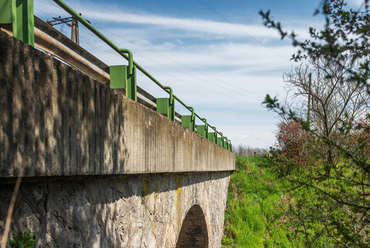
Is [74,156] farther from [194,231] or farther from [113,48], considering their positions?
[194,231]

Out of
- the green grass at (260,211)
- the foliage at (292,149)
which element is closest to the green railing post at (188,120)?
the green grass at (260,211)

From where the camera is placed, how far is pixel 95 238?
2.98 metres

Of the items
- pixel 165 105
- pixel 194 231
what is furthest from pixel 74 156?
pixel 194 231

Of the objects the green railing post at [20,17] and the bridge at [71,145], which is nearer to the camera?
the bridge at [71,145]

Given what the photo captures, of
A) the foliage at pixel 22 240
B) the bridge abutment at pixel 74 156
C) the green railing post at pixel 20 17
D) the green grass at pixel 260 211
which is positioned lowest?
the green grass at pixel 260 211

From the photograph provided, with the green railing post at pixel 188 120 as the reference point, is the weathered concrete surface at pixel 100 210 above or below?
below

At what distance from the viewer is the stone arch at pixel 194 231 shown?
384 inches

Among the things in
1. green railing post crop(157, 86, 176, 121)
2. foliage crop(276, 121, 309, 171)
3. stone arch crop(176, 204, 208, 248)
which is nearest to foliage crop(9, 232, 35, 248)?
green railing post crop(157, 86, 176, 121)

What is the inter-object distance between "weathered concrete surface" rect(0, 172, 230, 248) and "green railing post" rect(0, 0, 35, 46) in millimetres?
975

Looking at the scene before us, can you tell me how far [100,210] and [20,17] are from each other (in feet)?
5.61

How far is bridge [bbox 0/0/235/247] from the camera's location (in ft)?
6.89

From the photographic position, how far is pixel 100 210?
10.2ft

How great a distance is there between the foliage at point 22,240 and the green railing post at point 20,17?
49.0 inches

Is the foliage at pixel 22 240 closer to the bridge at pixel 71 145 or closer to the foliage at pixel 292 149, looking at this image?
the bridge at pixel 71 145
